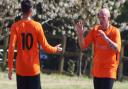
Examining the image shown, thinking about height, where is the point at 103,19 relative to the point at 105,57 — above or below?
above

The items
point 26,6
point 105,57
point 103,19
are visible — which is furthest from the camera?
point 105,57

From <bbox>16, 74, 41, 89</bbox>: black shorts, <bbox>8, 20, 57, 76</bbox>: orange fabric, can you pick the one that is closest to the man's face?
<bbox>8, 20, 57, 76</bbox>: orange fabric

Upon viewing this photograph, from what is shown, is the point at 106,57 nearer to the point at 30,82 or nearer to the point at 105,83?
the point at 105,83

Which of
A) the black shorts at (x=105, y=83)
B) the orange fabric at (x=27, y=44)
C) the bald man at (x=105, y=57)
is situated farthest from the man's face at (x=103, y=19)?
the orange fabric at (x=27, y=44)

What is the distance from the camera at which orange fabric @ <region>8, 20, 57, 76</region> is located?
8867mm

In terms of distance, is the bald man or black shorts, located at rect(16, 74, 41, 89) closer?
black shorts, located at rect(16, 74, 41, 89)

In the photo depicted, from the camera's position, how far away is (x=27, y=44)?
888 cm

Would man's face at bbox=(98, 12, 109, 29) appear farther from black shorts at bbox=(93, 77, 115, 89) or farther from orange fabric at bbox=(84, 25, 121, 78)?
black shorts at bbox=(93, 77, 115, 89)

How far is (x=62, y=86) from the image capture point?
1572 centimetres

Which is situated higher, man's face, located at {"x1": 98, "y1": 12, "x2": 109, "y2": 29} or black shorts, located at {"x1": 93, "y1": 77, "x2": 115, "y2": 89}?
man's face, located at {"x1": 98, "y1": 12, "x2": 109, "y2": 29}

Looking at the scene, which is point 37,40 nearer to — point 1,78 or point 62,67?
point 1,78

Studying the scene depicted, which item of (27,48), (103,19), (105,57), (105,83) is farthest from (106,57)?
(27,48)

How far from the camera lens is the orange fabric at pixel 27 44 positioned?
29.1 ft

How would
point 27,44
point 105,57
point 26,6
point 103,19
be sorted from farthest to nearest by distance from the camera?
point 105,57 → point 103,19 → point 27,44 → point 26,6
